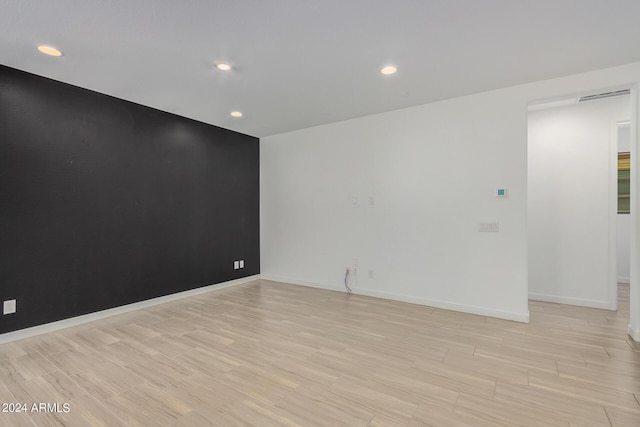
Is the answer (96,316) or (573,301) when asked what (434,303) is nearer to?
(573,301)

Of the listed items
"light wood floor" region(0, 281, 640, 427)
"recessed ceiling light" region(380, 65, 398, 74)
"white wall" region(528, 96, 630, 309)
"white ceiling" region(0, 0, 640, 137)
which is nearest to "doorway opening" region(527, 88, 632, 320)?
"white wall" region(528, 96, 630, 309)

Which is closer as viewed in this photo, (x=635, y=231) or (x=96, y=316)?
(x=635, y=231)

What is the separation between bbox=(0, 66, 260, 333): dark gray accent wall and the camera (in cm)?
298

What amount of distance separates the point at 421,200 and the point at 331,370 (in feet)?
8.33

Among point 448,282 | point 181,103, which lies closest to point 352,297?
point 448,282

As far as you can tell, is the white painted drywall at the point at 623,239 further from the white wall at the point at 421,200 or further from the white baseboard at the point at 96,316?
the white baseboard at the point at 96,316

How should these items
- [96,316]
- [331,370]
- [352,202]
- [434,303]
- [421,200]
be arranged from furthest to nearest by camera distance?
[352,202] → [421,200] → [434,303] → [96,316] → [331,370]

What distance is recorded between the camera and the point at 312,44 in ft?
8.20

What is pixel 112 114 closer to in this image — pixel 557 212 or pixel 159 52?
pixel 159 52

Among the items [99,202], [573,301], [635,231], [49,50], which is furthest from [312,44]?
[573,301]

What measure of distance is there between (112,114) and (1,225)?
164 cm

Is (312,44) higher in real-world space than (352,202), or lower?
higher

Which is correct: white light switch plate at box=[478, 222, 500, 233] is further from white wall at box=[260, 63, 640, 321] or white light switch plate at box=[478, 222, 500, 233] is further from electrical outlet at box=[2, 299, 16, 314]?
electrical outlet at box=[2, 299, 16, 314]

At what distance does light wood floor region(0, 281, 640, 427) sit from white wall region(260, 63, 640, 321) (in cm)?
52
